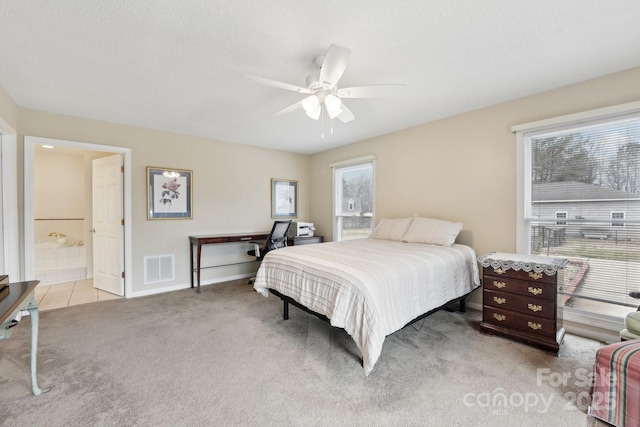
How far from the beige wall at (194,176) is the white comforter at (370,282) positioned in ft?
6.90

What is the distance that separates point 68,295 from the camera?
385 centimetres

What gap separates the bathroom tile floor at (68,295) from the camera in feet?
11.5

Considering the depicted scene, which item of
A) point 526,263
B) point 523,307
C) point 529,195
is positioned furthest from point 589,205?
point 523,307

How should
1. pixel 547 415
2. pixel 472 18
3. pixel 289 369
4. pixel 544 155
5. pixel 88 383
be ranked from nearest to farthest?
pixel 547 415
pixel 472 18
pixel 88 383
pixel 289 369
pixel 544 155

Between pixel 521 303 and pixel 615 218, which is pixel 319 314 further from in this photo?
pixel 615 218

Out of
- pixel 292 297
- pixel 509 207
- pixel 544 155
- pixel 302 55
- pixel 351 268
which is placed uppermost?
pixel 302 55

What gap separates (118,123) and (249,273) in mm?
3055

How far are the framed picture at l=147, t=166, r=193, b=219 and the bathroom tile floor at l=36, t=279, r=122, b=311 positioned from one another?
133cm

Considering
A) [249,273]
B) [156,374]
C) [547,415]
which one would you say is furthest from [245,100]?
[547,415]

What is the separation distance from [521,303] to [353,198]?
2.98 metres

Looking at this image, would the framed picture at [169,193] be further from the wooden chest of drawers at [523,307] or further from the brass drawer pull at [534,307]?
the brass drawer pull at [534,307]

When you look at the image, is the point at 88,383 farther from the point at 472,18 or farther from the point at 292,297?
the point at 472,18

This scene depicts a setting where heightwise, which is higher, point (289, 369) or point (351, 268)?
point (351, 268)

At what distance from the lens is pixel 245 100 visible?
293cm
